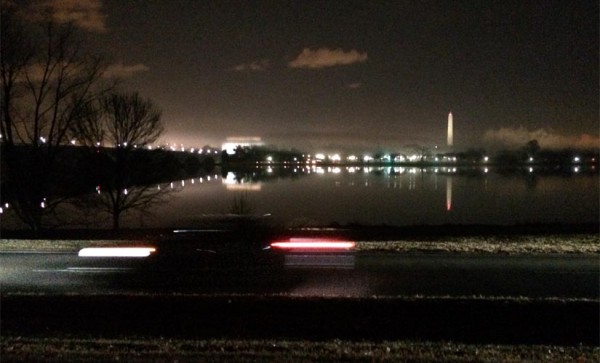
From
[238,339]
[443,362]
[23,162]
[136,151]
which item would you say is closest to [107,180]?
[136,151]

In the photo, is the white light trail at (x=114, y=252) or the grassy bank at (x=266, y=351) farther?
the white light trail at (x=114, y=252)

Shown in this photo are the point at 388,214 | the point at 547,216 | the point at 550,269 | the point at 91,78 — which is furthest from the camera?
the point at 388,214

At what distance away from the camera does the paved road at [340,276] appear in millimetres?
13289

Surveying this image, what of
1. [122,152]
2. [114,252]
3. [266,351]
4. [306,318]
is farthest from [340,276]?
[122,152]

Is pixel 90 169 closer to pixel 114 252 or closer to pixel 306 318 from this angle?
pixel 114 252

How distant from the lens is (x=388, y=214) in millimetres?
43156

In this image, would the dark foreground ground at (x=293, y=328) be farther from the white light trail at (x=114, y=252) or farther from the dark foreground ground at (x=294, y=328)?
the white light trail at (x=114, y=252)

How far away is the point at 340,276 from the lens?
1477 cm

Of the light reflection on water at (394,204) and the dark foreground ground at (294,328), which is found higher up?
the dark foreground ground at (294,328)

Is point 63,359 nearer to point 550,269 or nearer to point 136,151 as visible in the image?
point 550,269

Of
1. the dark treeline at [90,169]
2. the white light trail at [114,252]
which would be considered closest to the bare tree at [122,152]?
the dark treeline at [90,169]

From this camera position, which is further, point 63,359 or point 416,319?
point 416,319

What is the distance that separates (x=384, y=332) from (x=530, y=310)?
2.80 meters

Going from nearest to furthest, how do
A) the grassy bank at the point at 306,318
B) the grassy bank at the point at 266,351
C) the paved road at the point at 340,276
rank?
the grassy bank at the point at 266,351, the grassy bank at the point at 306,318, the paved road at the point at 340,276
